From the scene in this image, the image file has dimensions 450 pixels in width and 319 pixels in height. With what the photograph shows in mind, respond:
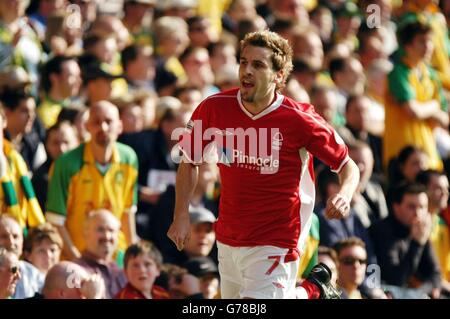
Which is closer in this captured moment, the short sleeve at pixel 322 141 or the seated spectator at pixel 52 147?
the short sleeve at pixel 322 141

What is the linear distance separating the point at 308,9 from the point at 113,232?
6804 mm

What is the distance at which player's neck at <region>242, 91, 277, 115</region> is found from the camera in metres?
8.70

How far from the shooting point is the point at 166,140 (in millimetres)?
12492

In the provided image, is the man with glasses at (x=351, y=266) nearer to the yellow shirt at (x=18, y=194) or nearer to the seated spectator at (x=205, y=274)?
the seated spectator at (x=205, y=274)

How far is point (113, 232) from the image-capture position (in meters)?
11.1

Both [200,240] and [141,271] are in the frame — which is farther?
[200,240]

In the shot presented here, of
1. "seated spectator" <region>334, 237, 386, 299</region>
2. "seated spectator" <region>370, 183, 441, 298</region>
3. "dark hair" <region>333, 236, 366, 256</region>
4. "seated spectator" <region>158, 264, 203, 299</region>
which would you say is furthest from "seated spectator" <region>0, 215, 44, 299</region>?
"seated spectator" <region>370, 183, 441, 298</region>

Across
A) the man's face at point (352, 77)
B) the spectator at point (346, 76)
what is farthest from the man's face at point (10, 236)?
the man's face at point (352, 77)

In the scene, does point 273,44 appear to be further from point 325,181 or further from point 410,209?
point 410,209

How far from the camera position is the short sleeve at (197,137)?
28.9 ft

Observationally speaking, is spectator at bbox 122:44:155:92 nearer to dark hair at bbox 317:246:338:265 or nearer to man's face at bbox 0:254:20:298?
dark hair at bbox 317:246:338:265

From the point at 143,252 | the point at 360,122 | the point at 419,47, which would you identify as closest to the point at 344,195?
the point at 143,252

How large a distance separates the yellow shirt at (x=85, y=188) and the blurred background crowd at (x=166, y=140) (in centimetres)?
1

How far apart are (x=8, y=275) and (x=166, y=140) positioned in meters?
2.84
